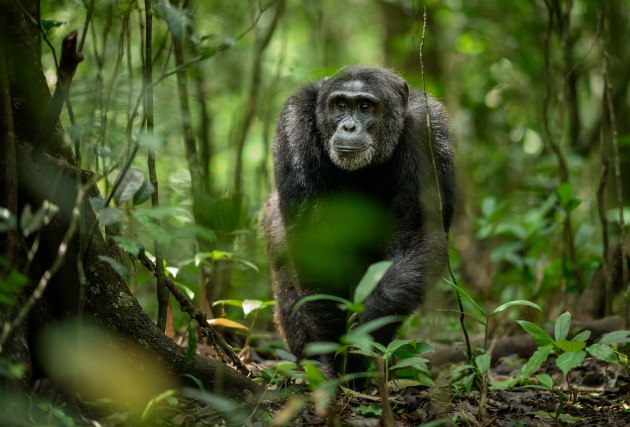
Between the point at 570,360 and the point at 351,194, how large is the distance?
10.1 feet

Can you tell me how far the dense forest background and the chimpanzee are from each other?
0.59 metres

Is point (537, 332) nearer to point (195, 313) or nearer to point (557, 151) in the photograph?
point (195, 313)

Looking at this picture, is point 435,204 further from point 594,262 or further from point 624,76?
point 624,76

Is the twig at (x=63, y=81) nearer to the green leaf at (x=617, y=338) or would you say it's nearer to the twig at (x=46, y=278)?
the twig at (x=46, y=278)

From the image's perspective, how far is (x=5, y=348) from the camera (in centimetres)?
400

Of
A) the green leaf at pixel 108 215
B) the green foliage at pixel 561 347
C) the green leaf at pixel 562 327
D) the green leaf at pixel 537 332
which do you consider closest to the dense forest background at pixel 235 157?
the green leaf at pixel 108 215

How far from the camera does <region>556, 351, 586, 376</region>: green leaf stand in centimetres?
462

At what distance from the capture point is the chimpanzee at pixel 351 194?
6566 millimetres

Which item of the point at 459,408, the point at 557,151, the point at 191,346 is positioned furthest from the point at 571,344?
the point at 557,151

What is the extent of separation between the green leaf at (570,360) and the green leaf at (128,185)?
111 inches

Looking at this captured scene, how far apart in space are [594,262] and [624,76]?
3.73m

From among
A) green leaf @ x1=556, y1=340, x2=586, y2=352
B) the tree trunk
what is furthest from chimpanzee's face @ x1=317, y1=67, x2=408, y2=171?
the tree trunk

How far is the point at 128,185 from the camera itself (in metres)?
4.27

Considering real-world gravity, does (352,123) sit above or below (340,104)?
below
